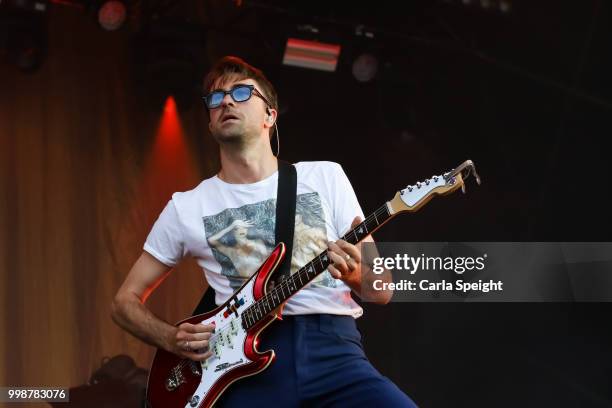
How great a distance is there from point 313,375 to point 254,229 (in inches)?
21.7

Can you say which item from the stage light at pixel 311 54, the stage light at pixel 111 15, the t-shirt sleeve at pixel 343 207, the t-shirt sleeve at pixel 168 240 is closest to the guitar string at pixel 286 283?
the t-shirt sleeve at pixel 343 207

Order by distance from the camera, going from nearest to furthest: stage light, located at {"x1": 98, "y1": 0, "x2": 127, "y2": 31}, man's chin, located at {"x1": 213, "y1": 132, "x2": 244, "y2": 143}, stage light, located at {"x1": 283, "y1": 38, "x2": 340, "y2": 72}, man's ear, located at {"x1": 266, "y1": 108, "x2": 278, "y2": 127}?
man's chin, located at {"x1": 213, "y1": 132, "x2": 244, "y2": 143}
man's ear, located at {"x1": 266, "y1": 108, "x2": 278, "y2": 127}
stage light, located at {"x1": 98, "y1": 0, "x2": 127, "y2": 31}
stage light, located at {"x1": 283, "y1": 38, "x2": 340, "y2": 72}

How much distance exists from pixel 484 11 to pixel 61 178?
2914mm

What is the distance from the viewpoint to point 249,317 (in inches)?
127

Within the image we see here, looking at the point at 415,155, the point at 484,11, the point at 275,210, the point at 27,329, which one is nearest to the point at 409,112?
the point at 415,155

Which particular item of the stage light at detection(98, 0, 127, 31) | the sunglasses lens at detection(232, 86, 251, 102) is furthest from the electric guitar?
the stage light at detection(98, 0, 127, 31)

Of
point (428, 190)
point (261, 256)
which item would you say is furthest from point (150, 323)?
point (428, 190)

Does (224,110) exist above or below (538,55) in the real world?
below

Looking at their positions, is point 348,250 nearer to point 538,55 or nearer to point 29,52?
point 29,52

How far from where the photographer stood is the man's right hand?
3326mm

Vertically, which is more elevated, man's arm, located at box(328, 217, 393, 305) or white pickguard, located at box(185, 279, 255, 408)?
man's arm, located at box(328, 217, 393, 305)

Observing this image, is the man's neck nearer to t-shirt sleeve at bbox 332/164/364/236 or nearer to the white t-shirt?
the white t-shirt

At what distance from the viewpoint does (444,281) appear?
17.4 ft

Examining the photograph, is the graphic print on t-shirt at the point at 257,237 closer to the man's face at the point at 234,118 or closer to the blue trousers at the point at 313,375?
the blue trousers at the point at 313,375
